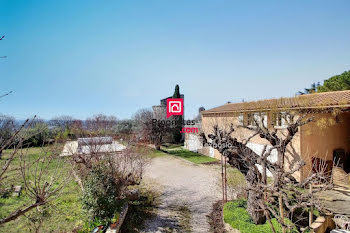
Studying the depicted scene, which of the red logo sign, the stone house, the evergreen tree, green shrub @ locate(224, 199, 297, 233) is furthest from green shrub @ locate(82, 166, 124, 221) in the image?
the evergreen tree

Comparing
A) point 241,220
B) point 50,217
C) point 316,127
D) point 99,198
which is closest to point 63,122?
point 50,217

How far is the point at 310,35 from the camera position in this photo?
12023mm

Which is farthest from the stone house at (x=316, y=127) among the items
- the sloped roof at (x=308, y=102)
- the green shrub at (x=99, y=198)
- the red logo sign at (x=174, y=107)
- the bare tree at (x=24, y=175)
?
the red logo sign at (x=174, y=107)

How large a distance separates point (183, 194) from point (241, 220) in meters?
5.08

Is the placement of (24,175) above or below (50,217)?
above

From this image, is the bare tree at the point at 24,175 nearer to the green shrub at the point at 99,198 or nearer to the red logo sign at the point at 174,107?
the green shrub at the point at 99,198

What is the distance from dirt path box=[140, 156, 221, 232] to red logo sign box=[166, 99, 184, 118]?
49.3 ft

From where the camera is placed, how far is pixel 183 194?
13.0 meters

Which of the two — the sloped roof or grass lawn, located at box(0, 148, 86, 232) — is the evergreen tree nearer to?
the sloped roof

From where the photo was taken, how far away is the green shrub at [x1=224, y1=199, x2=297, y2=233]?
7691 millimetres

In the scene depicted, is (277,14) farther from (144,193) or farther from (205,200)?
(144,193)

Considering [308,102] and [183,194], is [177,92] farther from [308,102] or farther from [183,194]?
[183,194]

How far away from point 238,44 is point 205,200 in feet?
35.0

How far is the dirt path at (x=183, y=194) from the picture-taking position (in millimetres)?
9133
